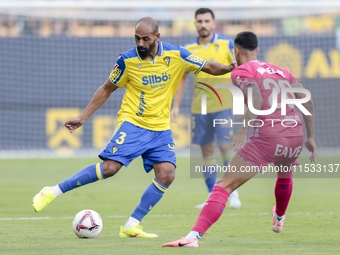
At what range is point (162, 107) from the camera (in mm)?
5871

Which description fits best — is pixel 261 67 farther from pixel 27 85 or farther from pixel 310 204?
pixel 27 85

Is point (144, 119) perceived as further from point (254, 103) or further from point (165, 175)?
point (254, 103)

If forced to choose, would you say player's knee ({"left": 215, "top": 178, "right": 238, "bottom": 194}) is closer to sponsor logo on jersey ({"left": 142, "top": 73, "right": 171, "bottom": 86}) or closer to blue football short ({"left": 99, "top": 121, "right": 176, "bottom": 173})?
blue football short ({"left": 99, "top": 121, "right": 176, "bottom": 173})

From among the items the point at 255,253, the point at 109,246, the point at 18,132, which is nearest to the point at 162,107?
the point at 109,246

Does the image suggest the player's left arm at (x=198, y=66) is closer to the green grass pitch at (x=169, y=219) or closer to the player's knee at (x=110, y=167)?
the player's knee at (x=110, y=167)

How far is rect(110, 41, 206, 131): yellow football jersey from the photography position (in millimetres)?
5738

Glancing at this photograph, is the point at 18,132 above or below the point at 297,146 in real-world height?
below

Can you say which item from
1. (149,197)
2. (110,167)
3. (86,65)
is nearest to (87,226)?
(110,167)

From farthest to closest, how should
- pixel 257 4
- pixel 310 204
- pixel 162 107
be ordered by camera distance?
pixel 257 4 < pixel 310 204 < pixel 162 107

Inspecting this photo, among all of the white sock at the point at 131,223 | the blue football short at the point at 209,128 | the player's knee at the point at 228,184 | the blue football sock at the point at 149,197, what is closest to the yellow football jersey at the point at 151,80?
the blue football sock at the point at 149,197

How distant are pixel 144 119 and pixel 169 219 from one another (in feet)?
5.76

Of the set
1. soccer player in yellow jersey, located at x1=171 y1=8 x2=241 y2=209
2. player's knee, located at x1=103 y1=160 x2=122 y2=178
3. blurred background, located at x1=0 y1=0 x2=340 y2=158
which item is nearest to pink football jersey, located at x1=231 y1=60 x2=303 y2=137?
player's knee, located at x1=103 y1=160 x2=122 y2=178

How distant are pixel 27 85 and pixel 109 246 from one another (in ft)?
54.0

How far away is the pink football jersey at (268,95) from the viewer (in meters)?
4.88
